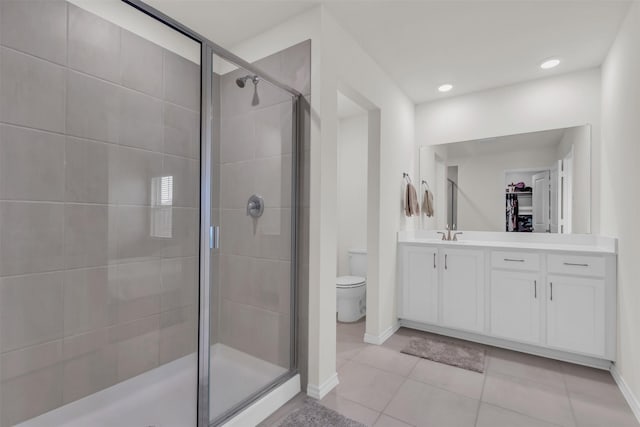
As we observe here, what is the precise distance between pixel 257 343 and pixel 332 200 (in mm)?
1079

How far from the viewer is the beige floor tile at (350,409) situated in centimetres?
174

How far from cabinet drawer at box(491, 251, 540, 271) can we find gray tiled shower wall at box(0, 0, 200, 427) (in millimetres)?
2491

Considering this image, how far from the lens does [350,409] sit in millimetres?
1823

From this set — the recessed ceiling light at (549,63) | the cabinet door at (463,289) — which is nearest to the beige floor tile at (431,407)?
the cabinet door at (463,289)

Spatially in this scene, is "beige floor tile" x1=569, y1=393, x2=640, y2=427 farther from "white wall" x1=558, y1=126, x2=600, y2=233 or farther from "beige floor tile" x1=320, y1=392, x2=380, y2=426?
"white wall" x1=558, y1=126, x2=600, y2=233

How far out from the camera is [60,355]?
64.4 inches

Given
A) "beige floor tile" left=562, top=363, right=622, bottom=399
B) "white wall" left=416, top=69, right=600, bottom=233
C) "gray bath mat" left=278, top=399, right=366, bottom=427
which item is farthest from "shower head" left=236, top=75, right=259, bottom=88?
"beige floor tile" left=562, top=363, right=622, bottom=399

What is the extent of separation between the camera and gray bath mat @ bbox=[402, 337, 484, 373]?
2.40m

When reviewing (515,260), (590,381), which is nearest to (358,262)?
(515,260)

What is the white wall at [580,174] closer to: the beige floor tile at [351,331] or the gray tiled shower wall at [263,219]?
the beige floor tile at [351,331]

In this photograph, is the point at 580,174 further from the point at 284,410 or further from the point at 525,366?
the point at 284,410

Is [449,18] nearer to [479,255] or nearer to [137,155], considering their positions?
[479,255]

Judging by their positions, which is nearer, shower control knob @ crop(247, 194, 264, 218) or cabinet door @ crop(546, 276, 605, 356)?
shower control knob @ crop(247, 194, 264, 218)

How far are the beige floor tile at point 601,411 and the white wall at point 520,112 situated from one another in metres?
1.38
